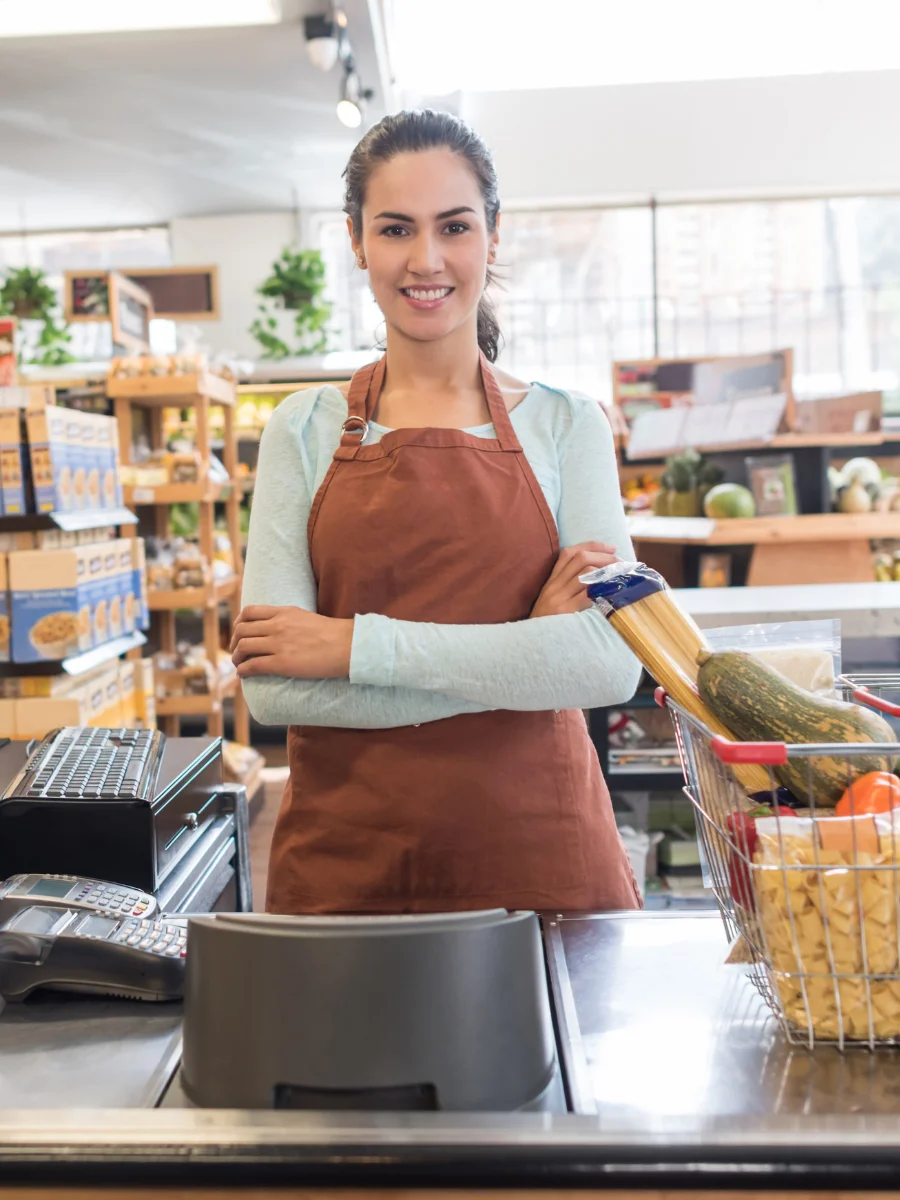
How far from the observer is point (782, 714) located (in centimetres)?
92

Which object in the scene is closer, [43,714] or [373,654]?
[373,654]

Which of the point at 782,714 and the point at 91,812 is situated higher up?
the point at 782,714

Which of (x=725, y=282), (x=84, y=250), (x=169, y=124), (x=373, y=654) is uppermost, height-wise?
(x=169, y=124)

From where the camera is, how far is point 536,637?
4.64 feet

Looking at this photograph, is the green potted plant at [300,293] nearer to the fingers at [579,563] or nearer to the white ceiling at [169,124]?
the white ceiling at [169,124]

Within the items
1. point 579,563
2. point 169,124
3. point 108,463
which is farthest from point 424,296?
point 169,124

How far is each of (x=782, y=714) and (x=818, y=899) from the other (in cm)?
16

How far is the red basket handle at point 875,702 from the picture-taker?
3.10ft

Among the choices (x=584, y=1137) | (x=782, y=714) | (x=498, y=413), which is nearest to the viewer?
(x=584, y=1137)

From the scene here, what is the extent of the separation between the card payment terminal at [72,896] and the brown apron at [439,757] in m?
0.32

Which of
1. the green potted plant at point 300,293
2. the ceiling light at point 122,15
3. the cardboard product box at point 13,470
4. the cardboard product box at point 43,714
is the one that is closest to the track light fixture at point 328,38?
the ceiling light at point 122,15

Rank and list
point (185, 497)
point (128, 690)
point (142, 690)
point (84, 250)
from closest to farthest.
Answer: point (128, 690) → point (142, 690) → point (185, 497) → point (84, 250)

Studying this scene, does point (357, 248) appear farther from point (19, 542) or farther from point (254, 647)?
point (19, 542)

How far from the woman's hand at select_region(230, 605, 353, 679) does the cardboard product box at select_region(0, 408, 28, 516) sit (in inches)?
82.3
